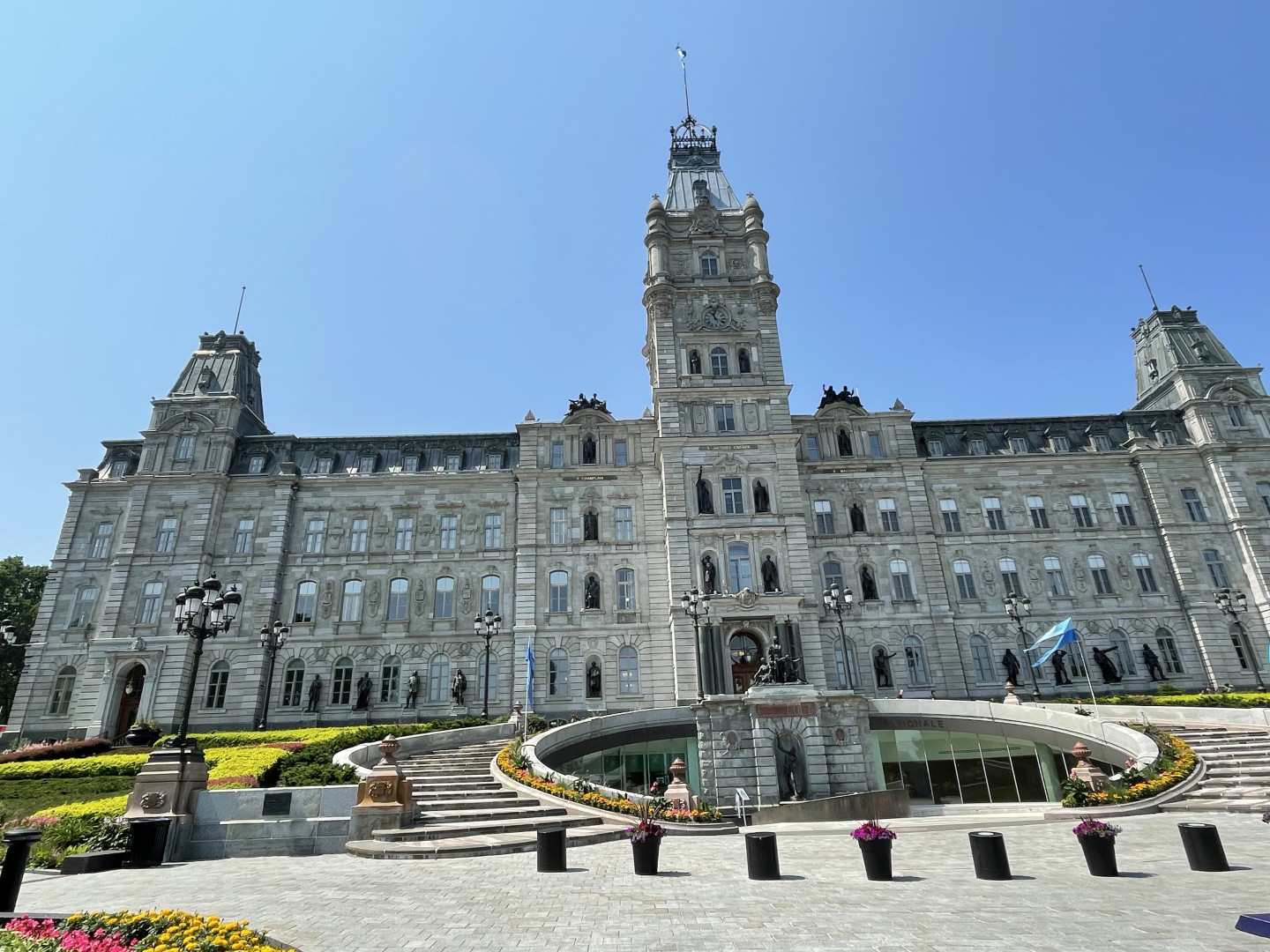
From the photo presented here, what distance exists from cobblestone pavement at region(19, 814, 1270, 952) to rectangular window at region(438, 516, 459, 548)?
90.7 ft

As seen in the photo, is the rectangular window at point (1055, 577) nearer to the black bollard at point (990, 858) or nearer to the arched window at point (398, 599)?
the black bollard at point (990, 858)

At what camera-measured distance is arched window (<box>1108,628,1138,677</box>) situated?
39.0m

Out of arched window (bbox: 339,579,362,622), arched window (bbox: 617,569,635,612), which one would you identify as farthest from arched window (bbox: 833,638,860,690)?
arched window (bbox: 339,579,362,622)

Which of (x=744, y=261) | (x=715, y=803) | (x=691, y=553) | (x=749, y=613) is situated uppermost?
(x=744, y=261)

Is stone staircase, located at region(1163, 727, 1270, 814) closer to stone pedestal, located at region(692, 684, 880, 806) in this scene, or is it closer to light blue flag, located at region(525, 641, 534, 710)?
stone pedestal, located at region(692, 684, 880, 806)

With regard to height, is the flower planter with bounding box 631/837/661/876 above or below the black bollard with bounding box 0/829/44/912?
below

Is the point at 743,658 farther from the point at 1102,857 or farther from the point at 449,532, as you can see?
the point at 1102,857

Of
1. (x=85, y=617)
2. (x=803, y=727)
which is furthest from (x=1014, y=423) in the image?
(x=85, y=617)

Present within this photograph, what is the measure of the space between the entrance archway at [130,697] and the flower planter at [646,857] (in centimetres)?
3603

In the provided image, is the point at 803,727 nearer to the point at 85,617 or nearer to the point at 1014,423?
the point at 1014,423

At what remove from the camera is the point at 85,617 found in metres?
39.3

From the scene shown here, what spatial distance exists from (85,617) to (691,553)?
33.7 meters

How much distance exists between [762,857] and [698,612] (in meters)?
20.6

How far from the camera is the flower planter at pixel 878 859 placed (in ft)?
38.2
